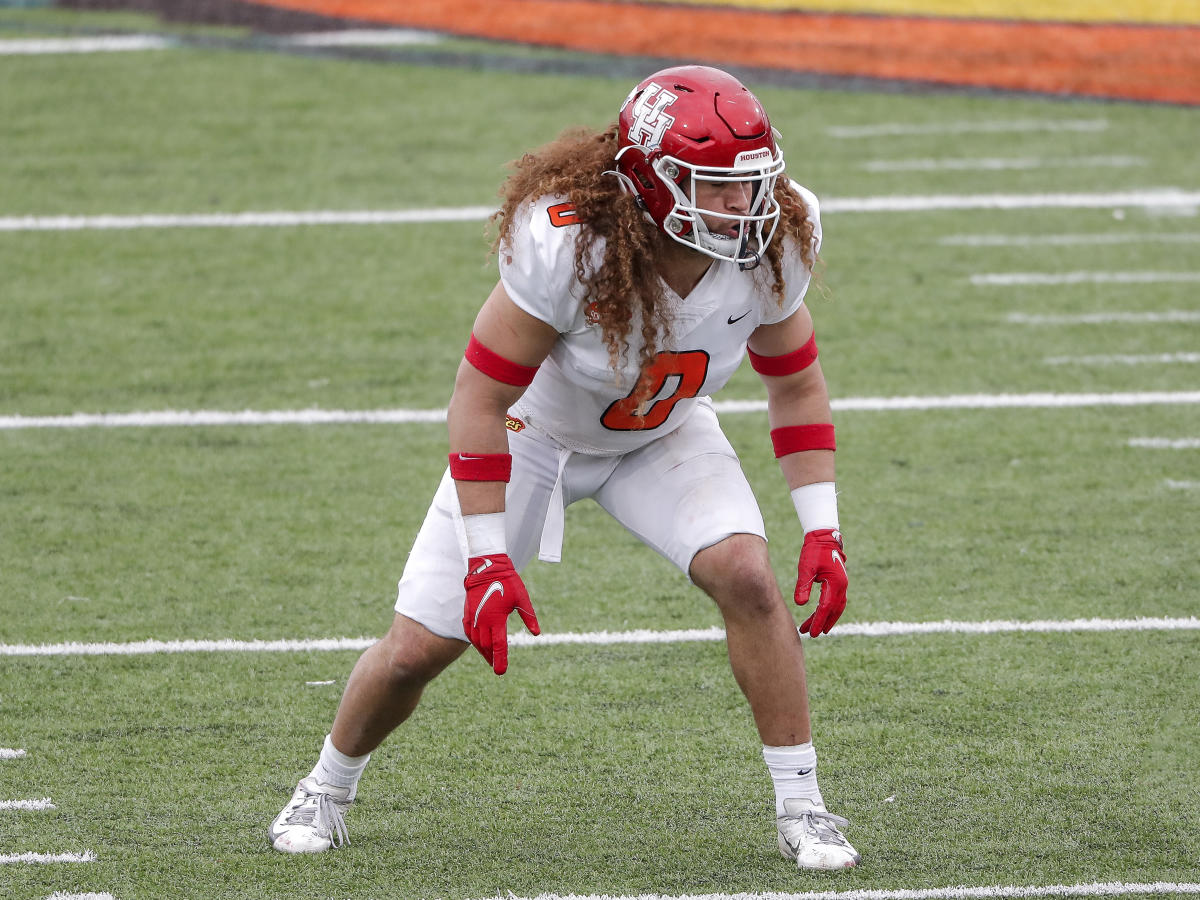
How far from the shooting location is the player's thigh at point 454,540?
3398 mm

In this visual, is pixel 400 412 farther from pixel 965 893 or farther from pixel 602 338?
pixel 965 893

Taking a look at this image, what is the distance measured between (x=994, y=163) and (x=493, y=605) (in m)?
6.44

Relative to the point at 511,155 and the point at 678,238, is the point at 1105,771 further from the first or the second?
the point at 511,155

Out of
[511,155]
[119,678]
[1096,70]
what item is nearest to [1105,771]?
[119,678]

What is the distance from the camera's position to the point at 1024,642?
449 centimetres

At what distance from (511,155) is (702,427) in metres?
5.72

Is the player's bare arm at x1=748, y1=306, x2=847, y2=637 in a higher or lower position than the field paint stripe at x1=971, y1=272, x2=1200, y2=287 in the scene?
higher

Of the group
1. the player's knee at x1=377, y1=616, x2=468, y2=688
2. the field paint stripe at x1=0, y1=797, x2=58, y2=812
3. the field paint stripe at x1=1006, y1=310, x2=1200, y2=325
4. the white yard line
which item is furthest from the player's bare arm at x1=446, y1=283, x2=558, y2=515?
the white yard line

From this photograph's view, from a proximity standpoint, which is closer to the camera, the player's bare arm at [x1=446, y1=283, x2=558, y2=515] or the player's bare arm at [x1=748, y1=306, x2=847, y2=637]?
the player's bare arm at [x1=446, y1=283, x2=558, y2=515]

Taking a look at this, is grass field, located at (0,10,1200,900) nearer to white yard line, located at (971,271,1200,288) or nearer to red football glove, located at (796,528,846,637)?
white yard line, located at (971,271,1200,288)

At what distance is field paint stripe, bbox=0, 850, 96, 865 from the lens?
11.2 feet

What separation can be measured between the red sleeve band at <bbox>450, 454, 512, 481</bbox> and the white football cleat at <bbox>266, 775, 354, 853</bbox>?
30.0 inches

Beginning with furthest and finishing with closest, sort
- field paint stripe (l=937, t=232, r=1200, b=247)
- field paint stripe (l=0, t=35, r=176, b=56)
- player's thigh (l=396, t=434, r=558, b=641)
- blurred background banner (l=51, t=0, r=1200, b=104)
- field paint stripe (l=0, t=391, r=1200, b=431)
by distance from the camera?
field paint stripe (l=0, t=35, r=176, b=56), blurred background banner (l=51, t=0, r=1200, b=104), field paint stripe (l=937, t=232, r=1200, b=247), field paint stripe (l=0, t=391, r=1200, b=431), player's thigh (l=396, t=434, r=558, b=641)

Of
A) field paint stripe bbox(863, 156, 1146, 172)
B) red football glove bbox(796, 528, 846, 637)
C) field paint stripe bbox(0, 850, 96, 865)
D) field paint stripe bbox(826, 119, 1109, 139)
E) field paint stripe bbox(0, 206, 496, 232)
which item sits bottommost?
field paint stripe bbox(0, 206, 496, 232)
